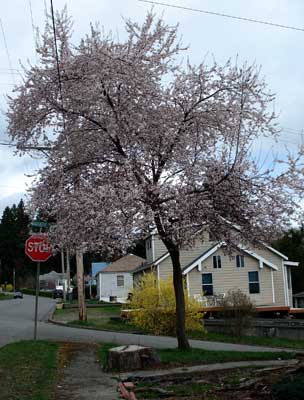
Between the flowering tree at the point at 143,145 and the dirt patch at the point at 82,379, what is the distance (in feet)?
8.41

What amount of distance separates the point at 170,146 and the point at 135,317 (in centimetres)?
1321

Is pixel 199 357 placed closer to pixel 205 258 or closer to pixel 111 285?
pixel 205 258

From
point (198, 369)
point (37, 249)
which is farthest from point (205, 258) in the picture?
point (198, 369)

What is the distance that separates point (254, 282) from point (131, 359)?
1104 inches

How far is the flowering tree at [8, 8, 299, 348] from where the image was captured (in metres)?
12.7

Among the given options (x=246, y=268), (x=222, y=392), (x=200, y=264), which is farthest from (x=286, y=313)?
(x=222, y=392)

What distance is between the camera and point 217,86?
45.5ft

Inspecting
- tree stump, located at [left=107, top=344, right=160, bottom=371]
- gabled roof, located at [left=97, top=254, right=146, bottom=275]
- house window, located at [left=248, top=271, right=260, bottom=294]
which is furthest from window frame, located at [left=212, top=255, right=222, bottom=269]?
tree stump, located at [left=107, top=344, right=160, bottom=371]

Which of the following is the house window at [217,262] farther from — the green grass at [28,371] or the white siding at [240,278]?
the green grass at [28,371]

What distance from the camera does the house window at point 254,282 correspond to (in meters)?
38.9

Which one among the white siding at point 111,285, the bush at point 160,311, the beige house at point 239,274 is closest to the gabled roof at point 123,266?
the white siding at point 111,285

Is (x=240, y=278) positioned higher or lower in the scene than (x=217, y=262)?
lower

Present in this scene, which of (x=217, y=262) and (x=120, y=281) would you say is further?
(x=120, y=281)

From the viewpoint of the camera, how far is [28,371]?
11.2 m
